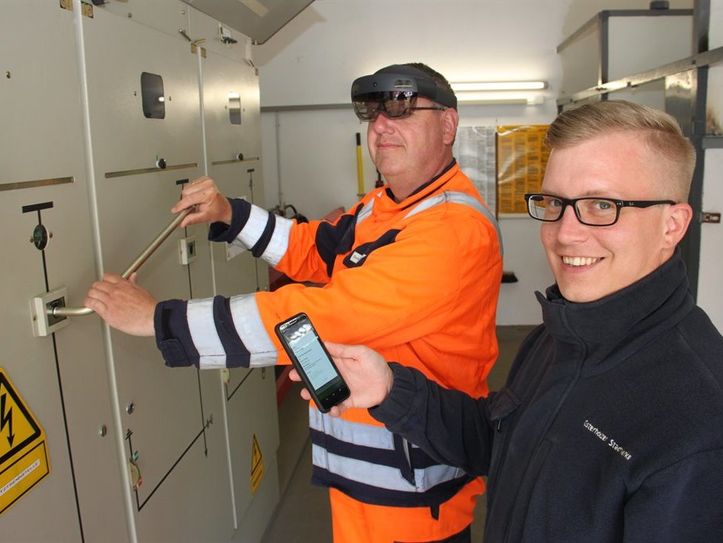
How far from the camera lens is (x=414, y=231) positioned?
141 cm

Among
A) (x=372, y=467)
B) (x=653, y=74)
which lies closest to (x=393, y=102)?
(x=372, y=467)

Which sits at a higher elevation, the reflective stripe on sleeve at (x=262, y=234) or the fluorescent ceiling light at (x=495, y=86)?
the fluorescent ceiling light at (x=495, y=86)

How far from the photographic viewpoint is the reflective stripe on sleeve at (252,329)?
50.6 inches

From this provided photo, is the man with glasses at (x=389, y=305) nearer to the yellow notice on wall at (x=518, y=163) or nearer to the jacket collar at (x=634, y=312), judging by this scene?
the jacket collar at (x=634, y=312)

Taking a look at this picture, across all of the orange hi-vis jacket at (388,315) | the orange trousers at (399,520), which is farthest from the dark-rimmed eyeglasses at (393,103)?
the orange trousers at (399,520)

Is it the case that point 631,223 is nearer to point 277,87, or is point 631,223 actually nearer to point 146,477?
point 146,477

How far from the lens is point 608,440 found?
0.82 m

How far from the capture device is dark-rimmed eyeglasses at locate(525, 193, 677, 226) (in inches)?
34.9

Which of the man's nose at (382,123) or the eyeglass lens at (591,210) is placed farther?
the man's nose at (382,123)

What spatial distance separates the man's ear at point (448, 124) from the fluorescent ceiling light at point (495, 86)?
9.32ft

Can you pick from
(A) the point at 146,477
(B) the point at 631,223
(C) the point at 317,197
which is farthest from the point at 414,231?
(C) the point at 317,197

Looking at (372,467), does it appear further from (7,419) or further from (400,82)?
(400,82)

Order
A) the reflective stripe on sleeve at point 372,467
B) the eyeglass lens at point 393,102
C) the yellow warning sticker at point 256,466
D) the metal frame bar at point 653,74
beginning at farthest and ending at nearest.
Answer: the yellow warning sticker at point 256,466 < the metal frame bar at point 653,74 < the eyeglass lens at point 393,102 < the reflective stripe on sleeve at point 372,467

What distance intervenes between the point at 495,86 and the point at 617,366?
3856mm
